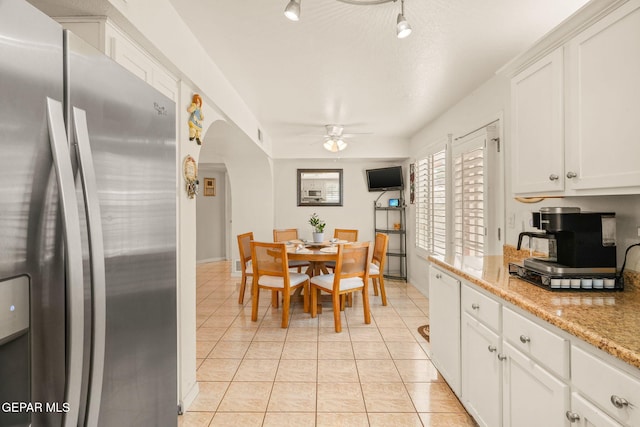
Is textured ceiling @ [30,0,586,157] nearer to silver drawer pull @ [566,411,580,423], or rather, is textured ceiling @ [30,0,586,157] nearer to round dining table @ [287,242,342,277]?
round dining table @ [287,242,342,277]

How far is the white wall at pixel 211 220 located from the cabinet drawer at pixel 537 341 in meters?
6.83

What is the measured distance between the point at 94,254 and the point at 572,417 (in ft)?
4.90

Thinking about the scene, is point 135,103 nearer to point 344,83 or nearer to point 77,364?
point 77,364

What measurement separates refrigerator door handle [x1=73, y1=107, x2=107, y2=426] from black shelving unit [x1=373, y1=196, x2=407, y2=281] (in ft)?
17.2

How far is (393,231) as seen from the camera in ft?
18.6

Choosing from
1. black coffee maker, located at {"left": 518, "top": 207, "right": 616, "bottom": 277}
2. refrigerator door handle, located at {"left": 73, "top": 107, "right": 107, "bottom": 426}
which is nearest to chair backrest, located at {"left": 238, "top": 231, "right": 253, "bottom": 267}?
black coffee maker, located at {"left": 518, "top": 207, "right": 616, "bottom": 277}

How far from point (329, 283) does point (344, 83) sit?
1983 millimetres

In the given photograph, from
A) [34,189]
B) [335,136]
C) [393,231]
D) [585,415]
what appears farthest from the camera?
[393,231]

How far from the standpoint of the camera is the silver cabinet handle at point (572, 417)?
1.07 meters

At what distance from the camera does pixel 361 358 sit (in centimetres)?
275

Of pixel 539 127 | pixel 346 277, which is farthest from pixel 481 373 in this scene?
pixel 346 277

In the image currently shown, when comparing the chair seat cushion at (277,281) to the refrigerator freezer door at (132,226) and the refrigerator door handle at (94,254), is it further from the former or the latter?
the refrigerator door handle at (94,254)

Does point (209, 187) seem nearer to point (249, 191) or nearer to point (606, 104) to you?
point (249, 191)

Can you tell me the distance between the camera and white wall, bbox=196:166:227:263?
7422mm
